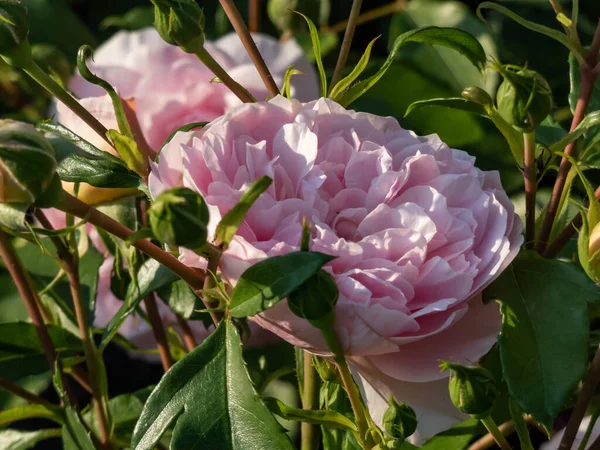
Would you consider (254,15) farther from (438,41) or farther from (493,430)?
(493,430)

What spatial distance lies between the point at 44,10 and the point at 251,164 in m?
0.66

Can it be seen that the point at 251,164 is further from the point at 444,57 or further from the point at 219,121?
the point at 444,57

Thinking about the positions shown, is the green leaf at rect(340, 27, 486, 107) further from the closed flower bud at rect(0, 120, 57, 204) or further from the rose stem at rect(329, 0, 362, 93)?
the closed flower bud at rect(0, 120, 57, 204)

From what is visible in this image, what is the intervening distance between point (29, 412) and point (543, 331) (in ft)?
1.15

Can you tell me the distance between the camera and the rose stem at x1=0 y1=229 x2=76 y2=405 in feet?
1.73

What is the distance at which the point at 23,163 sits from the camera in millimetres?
352

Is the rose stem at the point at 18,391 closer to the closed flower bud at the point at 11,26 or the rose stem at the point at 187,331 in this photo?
the rose stem at the point at 187,331

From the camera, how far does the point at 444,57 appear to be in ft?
2.67

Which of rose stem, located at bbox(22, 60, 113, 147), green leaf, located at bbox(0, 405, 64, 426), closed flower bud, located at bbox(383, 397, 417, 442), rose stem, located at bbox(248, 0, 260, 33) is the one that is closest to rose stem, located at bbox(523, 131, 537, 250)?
closed flower bud, located at bbox(383, 397, 417, 442)

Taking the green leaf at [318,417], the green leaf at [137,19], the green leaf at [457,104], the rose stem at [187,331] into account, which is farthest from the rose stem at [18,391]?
the green leaf at [137,19]

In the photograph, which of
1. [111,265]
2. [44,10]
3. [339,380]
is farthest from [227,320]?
[44,10]

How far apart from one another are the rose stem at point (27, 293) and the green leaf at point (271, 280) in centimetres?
21

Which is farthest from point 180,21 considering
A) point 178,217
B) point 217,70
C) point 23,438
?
point 23,438

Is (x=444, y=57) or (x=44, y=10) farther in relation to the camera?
(x=44, y=10)
